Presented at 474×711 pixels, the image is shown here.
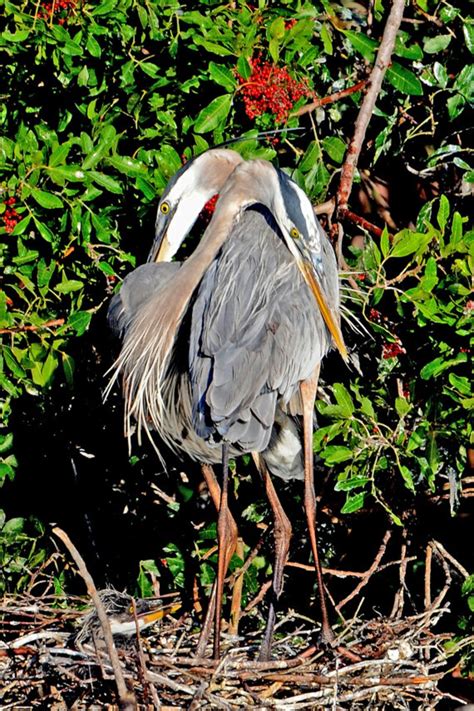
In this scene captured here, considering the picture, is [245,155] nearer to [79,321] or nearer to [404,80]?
[404,80]

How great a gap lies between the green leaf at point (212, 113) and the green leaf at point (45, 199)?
0.43 m

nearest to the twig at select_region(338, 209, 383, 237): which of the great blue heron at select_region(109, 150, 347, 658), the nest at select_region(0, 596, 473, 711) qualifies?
the great blue heron at select_region(109, 150, 347, 658)

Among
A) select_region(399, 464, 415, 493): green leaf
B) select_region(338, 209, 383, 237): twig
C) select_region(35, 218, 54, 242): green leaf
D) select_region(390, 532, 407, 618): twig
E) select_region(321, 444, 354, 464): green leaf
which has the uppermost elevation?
select_region(338, 209, 383, 237): twig

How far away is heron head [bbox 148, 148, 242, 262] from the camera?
127 inches

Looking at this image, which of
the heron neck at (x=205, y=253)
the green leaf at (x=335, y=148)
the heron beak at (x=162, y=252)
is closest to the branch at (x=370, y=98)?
the green leaf at (x=335, y=148)

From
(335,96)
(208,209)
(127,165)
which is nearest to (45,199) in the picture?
(127,165)

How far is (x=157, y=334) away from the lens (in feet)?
10.3

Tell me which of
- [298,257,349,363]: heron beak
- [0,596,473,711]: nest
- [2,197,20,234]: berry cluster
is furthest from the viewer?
[2,197,20,234]: berry cluster

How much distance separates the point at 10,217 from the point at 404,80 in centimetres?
117

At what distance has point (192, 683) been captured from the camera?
2932 millimetres

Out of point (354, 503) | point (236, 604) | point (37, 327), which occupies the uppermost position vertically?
point (37, 327)

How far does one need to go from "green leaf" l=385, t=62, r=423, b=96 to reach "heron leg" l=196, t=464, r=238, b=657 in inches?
48.1

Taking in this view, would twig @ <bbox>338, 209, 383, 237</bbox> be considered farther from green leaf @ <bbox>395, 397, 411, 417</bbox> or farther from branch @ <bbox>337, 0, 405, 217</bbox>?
green leaf @ <bbox>395, 397, 411, 417</bbox>

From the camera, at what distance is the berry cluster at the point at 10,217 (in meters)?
3.18
